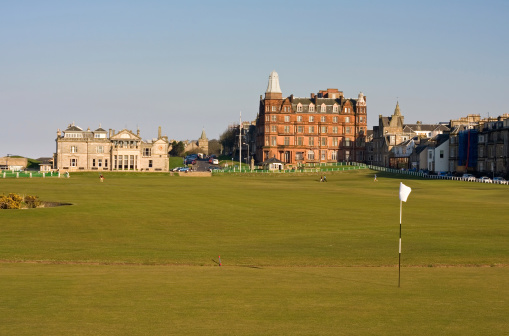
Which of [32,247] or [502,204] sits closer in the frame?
[32,247]

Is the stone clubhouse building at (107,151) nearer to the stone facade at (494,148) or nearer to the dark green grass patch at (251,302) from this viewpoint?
the stone facade at (494,148)

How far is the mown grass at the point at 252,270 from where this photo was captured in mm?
17250

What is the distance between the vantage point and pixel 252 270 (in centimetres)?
2812

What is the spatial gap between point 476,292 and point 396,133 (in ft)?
510

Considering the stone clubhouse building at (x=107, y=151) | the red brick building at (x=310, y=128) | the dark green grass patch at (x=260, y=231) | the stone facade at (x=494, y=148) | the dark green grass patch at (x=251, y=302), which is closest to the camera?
the dark green grass patch at (x=251, y=302)

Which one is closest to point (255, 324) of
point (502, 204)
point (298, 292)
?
point (298, 292)

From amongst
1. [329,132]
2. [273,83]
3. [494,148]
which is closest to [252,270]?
[494,148]

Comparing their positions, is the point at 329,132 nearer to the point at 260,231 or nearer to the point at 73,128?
the point at 73,128

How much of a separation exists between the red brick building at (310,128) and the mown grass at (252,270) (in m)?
115

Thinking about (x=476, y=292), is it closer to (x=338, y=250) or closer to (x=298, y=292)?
(x=298, y=292)

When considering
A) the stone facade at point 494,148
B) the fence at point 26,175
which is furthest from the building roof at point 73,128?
the stone facade at point 494,148

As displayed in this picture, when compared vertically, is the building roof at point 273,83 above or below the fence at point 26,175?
above

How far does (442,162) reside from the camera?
488 feet

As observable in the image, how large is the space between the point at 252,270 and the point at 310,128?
153 meters
